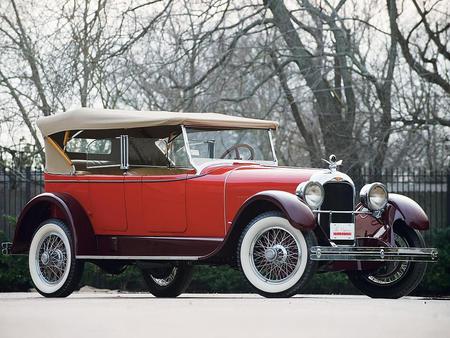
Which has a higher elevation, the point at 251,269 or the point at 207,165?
the point at 207,165

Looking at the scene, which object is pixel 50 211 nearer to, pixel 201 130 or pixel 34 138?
pixel 201 130

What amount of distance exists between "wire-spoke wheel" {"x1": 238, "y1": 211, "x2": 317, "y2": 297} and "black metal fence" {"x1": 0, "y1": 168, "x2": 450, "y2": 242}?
8.48m

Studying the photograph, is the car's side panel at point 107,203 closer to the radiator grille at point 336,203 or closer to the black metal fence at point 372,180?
the radiator grille at point 336,203

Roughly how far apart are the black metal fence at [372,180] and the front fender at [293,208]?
852 centimetres

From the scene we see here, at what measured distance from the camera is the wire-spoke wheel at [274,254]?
34.6 feet

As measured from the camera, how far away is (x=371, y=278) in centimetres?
1180

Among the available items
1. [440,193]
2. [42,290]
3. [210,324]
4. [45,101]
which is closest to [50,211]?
[42,290]


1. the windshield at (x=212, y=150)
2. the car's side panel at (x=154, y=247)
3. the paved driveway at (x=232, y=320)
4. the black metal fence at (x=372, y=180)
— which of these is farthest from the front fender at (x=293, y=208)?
the black metal fence at (x=372, y=180)

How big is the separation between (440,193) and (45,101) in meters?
7.12

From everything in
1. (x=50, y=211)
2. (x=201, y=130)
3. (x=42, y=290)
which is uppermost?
(x=201, y=130)

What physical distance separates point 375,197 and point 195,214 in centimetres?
183

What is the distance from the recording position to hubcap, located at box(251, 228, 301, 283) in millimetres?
10680

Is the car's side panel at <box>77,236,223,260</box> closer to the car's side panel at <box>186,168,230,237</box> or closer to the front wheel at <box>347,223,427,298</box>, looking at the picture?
the car's side panel at <box>186,168,230,237</box>

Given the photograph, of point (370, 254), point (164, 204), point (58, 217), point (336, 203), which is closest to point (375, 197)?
point (336, 203)
